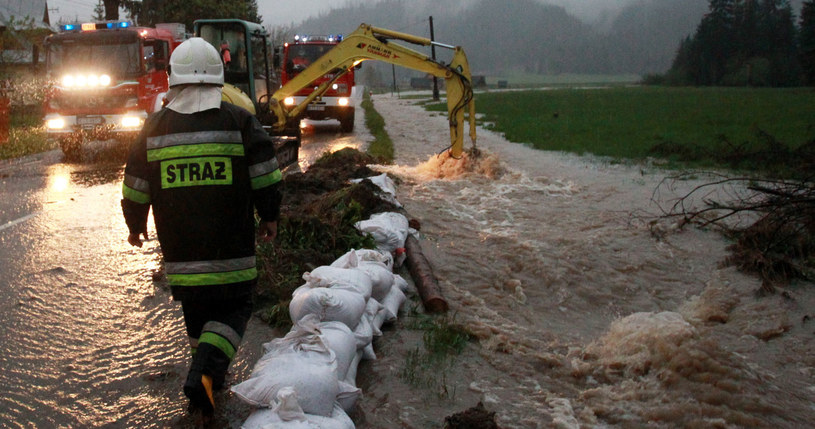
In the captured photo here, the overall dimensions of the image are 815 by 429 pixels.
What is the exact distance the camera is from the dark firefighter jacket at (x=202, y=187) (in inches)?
128

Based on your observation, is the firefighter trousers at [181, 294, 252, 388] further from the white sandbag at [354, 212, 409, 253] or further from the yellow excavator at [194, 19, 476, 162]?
the yellow excavator at [194, 19, 476, 162]

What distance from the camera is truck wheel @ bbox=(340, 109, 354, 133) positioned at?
19.9 metres

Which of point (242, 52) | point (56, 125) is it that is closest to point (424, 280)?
point (242, 52)

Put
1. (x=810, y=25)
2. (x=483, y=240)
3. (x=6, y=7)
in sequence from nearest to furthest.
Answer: (x=483, y=240)
(x=6, y=7)
(x=810, y=25)

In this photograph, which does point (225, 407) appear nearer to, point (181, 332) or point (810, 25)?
point (181, 332)

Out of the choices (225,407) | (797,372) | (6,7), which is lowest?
(797,372)

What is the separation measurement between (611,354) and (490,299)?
148cm

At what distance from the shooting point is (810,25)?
58.8m

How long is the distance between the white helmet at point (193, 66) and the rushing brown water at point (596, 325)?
73.1 inches

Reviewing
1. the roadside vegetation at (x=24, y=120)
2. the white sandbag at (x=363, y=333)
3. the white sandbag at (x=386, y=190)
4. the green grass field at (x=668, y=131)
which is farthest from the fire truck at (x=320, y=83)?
the white sandbag at (x=363, y=333)

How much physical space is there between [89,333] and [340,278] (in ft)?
5.86

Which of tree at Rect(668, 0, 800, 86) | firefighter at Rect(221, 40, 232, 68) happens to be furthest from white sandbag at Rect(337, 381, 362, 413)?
tree at Rect(668, 0, 800, 86)

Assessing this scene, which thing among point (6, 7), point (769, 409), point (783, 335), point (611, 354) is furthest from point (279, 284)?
point (6, 7)

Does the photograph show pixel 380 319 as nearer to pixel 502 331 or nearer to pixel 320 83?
pixel 502 331
